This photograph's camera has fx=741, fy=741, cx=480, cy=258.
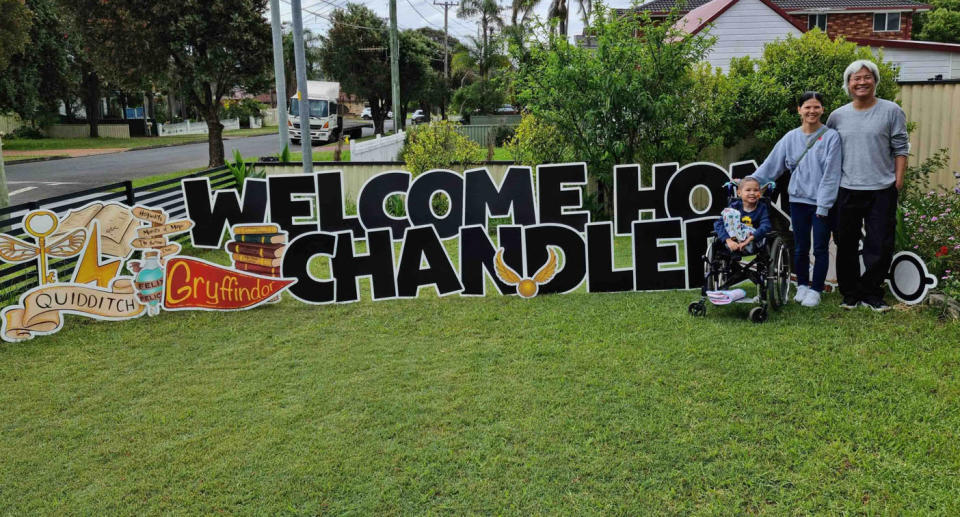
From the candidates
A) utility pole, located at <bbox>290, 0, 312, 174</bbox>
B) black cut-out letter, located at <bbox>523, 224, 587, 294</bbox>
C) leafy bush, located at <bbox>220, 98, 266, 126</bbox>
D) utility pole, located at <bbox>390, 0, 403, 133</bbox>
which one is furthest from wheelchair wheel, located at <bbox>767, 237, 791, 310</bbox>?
leafy bush, located at <bbox>220, 98, 266, 126</bbox>

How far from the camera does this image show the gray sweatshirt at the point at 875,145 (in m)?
5.98

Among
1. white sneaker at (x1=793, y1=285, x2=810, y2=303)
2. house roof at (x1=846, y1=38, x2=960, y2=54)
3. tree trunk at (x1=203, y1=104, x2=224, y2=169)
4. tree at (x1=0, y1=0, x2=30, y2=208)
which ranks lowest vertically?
white sneaker at (x1=793, y1=285, x2=810, y2=303)

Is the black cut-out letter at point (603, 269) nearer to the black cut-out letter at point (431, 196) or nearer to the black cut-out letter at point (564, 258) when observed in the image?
the black cut-out letter at point (564, 258)

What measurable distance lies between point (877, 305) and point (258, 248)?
5.70 m

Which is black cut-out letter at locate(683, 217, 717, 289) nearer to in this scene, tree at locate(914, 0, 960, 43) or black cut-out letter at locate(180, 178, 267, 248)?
black cut-out letter at locate(180, 178, 267, 248)

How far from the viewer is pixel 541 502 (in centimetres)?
369

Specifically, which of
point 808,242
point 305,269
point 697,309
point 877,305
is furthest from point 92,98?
point 877,305

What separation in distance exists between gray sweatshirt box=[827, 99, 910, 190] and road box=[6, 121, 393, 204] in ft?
55.4

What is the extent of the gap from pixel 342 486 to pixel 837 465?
2605mm

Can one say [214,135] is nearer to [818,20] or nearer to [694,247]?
[694,247]

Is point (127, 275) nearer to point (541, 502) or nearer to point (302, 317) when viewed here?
point (302, 317)

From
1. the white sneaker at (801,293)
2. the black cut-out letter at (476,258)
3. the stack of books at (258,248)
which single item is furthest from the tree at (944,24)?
the stack of books at (258,248)

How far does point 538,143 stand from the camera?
460 inches

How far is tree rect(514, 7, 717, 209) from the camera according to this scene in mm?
9734
